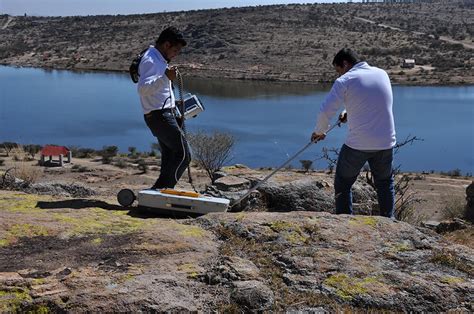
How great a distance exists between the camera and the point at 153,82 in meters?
4.68

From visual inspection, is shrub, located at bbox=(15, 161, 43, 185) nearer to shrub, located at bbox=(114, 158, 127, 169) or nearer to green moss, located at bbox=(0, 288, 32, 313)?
green moss, located at bbox=(0, 288, 32, 313)

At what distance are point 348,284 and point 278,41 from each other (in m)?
68.7

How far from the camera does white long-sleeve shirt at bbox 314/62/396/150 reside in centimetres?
461

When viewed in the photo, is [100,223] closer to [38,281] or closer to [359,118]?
[38,281]

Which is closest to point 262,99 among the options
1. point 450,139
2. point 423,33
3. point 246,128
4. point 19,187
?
point 246,128

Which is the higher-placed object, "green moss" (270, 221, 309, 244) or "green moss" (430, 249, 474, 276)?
"green moss" (270, 221, 309, 244)

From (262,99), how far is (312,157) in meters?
19.7

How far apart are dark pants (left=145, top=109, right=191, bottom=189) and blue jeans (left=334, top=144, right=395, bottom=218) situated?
4.02 feet

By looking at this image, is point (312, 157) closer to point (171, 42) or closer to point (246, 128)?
point (246, 128)

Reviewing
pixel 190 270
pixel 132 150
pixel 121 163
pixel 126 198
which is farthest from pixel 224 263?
pixel 132 150

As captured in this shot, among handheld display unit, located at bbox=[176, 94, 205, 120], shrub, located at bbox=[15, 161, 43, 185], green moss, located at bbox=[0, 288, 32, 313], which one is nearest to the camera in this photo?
green moss, located at bbox=[0, 288, 32, 313]

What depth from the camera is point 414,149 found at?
33.0 m

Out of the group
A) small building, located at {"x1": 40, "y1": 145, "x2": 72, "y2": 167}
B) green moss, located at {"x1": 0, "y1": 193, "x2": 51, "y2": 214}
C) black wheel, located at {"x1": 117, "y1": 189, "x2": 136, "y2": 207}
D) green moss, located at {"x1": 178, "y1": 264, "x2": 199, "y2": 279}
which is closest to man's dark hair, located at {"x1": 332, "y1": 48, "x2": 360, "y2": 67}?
black wheel, located at {"x1": 117, "y1": 189, "x2": 136, "y2": 207}

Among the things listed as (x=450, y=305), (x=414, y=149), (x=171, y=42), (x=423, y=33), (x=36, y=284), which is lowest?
(x=414, y=149)
